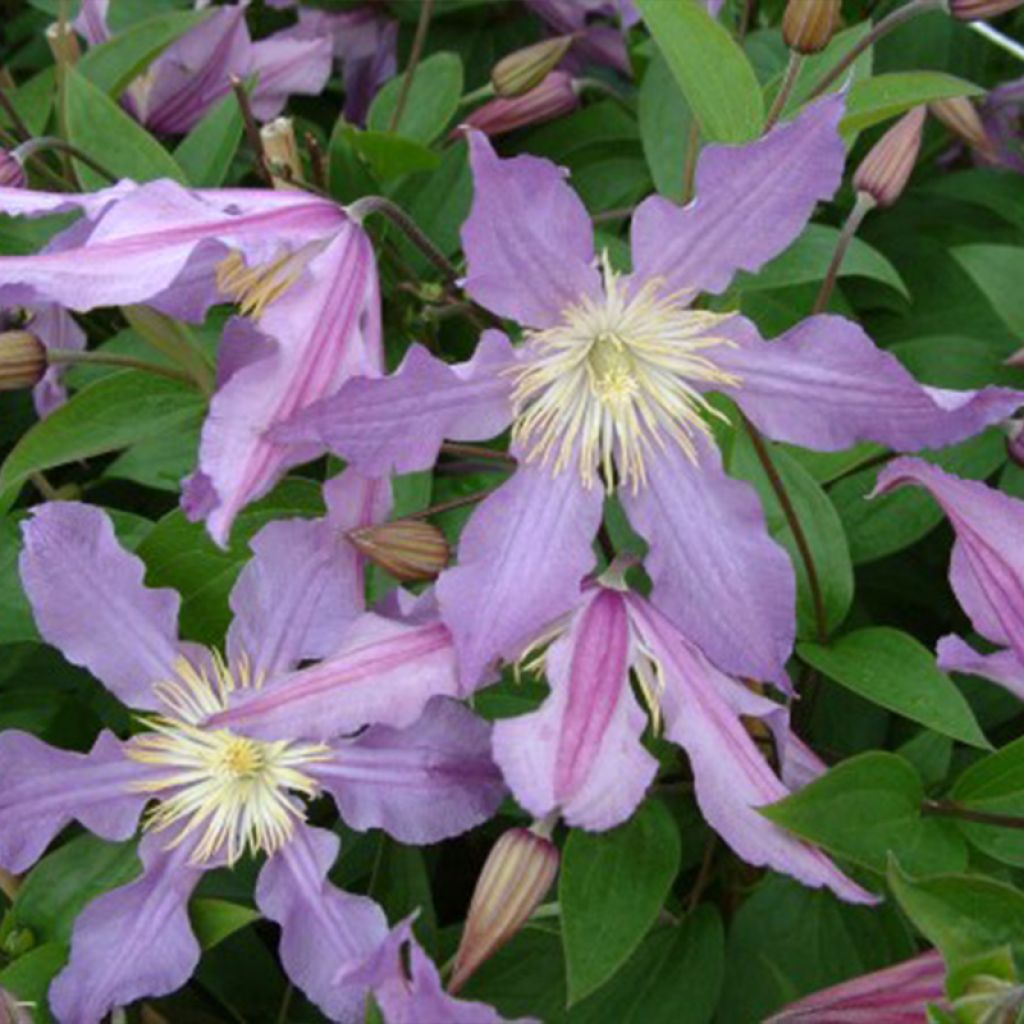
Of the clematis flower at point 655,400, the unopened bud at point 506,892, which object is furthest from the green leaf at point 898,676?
the unopened bud at point 506,892

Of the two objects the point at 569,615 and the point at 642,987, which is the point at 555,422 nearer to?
the point at 569,615

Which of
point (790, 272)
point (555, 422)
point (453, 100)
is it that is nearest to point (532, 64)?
point (453, 100)

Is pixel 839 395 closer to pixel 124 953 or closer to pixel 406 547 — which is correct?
pixel 406 547

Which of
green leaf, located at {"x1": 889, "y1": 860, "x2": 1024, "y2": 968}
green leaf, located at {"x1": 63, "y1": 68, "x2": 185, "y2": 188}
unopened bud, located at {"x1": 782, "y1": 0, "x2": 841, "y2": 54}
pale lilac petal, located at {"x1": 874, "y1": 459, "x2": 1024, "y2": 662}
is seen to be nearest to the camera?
green leaf, located at {"x1": 889, "y1": 860, "x2": 1024, "y2": 968}

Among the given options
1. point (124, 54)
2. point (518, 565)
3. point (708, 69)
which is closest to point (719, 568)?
point (518, 565)

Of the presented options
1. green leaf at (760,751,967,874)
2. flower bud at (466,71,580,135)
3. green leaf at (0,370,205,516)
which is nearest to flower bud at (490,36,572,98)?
flower bud at (466,71,580,135)

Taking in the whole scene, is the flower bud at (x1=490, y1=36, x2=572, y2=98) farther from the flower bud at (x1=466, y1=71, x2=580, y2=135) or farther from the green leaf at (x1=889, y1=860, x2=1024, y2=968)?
the green leaf at (x1=889, y1=860, x2=1024, y2=968)

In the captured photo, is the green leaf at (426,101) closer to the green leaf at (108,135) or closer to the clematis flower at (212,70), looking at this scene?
the clematis flower at (212,70)
